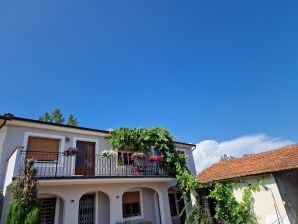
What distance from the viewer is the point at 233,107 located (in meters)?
14.1

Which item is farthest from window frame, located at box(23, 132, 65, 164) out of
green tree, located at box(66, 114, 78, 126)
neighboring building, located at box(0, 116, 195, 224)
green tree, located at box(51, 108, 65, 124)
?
green tree, located at box(66, 114, 78, 126)

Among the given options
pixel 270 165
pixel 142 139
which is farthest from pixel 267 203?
pixel 142 139

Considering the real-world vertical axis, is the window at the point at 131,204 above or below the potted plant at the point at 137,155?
below

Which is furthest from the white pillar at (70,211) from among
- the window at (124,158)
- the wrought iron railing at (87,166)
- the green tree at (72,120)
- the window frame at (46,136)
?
the green tree at (72,120)

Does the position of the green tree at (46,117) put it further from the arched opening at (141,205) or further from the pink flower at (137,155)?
the arched opening at (141,205)

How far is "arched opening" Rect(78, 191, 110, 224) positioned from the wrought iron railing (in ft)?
4.40

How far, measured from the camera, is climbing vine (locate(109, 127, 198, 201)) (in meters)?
14.2

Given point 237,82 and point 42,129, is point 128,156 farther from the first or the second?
point 237,82

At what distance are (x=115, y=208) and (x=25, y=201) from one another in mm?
5625

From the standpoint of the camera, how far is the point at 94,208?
12250mm

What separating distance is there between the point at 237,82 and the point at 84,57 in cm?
1001

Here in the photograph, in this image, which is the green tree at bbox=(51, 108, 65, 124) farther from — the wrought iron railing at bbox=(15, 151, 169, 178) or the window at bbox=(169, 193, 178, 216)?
the window at bbox=(169, 193, 178, 216)

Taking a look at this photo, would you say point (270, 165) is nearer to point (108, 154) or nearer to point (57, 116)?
point (108, 154)

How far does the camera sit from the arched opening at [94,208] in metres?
11.9
